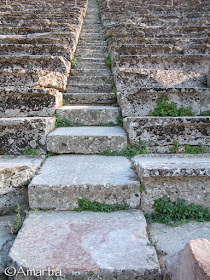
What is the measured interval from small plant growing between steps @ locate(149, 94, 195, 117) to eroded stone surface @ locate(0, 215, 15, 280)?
1.83m

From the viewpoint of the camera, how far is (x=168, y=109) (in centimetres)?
270

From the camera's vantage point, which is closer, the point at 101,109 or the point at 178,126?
the point at 178,126

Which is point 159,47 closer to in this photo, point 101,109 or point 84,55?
point 84,55

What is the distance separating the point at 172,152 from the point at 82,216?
3.84 feet

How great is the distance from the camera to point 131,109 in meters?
2.73

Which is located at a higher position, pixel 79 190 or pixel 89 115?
pixel 89 115

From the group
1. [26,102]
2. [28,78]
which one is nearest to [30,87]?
[28,78]

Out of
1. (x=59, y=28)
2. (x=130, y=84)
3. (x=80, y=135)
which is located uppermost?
(x=59, y=28)

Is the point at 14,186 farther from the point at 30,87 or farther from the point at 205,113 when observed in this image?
the point at 205,113

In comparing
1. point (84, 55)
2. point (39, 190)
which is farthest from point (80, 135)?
point (84, 55)

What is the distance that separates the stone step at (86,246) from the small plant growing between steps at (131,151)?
0.75m

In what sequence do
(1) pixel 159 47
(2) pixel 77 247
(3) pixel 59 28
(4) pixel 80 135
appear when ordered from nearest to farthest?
(2) pixel 77 247
(4) pixel 80 135
(1) pixel 159 47
(3) pixel 59 28

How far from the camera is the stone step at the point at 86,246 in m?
1.20

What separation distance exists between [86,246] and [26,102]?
192cm
